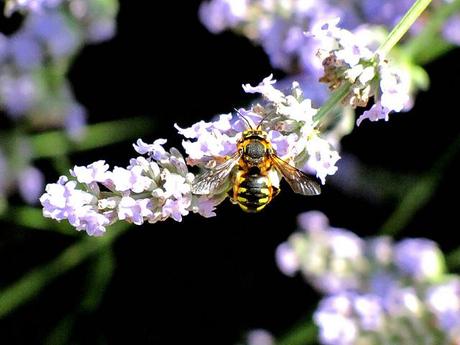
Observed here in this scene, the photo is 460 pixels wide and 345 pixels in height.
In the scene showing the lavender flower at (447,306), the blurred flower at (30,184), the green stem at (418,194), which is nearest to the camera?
the lavender flower at (447,306)

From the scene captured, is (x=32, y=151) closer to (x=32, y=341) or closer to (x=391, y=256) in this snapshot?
(x=32, y=341)

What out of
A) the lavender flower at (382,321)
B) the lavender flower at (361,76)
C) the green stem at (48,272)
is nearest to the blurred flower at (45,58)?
the green stem at (48,272)

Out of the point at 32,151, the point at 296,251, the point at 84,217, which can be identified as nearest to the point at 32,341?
the point at 32,151

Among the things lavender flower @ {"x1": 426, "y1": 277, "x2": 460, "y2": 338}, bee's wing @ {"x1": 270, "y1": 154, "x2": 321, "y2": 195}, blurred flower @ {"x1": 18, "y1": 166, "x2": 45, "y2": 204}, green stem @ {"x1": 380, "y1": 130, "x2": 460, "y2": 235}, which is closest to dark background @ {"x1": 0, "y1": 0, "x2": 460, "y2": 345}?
green stem @ {"x1": 380, "y1": 130, "x2": 460, "y2": 235}

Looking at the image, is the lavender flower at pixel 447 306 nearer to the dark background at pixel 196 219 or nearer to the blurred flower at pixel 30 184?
the dark background at pixel 196 219

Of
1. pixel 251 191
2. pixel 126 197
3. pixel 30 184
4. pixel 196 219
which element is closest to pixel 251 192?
pixel 251 191

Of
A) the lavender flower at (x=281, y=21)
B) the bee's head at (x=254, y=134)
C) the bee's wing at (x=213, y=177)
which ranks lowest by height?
the lavender flower at (x=281, y=21)
